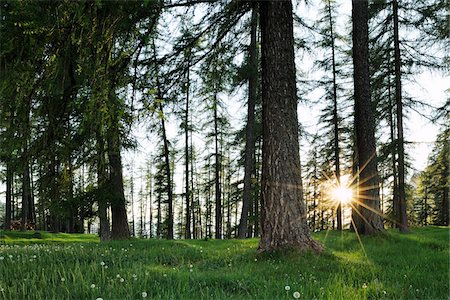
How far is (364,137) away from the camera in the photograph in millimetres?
10477

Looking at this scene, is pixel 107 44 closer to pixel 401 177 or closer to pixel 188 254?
pixel 188 254

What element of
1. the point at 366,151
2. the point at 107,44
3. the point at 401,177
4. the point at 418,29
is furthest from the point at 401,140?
the point at 107,44

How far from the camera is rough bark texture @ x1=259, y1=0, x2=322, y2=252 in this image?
257 inches

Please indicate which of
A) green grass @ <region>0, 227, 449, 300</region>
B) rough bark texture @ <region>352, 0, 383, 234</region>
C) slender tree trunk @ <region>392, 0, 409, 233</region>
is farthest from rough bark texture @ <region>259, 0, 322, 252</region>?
slender tree trunk @ <region>392, 0, 409, 233</region>

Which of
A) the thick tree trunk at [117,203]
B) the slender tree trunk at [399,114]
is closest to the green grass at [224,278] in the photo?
the thick tree trunk at [117,203]

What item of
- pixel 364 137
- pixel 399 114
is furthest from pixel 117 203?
pixel 399 114

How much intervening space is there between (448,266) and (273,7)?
5464mm

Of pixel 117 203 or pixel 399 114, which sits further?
pixel 399 114

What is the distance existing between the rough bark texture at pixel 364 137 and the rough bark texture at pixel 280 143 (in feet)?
14.1

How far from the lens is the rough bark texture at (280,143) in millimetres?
6527

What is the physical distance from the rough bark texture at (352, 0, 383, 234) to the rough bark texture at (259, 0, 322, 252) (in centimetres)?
430

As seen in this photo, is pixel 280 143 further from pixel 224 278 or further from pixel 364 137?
pixel 364 137

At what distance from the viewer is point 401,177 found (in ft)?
48.8

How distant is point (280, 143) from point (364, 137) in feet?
15.9
